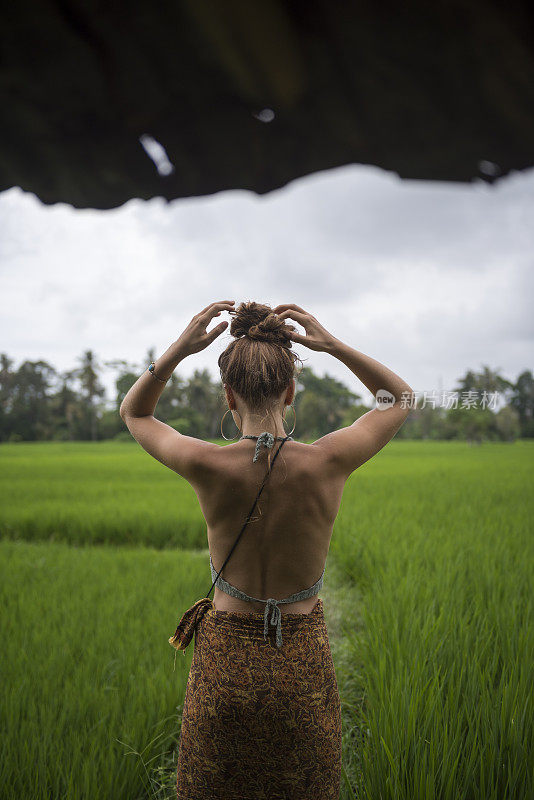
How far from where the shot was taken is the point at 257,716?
3.23 ft

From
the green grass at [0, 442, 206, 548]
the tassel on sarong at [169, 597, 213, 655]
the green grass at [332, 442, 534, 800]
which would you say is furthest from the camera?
the green grass at [0, 442, 206, 548]

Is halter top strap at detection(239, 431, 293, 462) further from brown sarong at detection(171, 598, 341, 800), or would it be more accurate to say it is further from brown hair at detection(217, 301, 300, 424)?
brown sarong at detection(171, 598, 341, 800)

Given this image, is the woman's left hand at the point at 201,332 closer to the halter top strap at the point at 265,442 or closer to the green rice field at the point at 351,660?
the halter top strap at the point at 265,442

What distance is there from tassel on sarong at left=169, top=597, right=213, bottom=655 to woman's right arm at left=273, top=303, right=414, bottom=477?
48 centimetres

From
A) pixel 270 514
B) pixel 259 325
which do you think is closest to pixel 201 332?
pixel 259 325

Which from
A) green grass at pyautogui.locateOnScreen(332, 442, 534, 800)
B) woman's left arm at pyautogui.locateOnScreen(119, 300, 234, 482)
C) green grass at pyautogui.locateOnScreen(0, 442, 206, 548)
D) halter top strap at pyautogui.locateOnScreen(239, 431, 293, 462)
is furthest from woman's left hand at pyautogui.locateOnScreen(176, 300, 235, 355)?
green grass at pyautogui.locateOnScreen(0, 442, 206, 548)

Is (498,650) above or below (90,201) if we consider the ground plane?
below

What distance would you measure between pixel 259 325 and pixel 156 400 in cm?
32

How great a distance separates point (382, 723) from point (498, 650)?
842mm

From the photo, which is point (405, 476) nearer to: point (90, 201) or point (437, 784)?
point (437, 784)

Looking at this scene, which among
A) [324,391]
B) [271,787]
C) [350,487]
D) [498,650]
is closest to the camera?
[271,787]

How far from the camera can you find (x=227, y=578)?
3.40ft

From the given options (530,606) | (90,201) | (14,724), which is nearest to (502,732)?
(530,606)

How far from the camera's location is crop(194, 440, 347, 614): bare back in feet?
3.23
